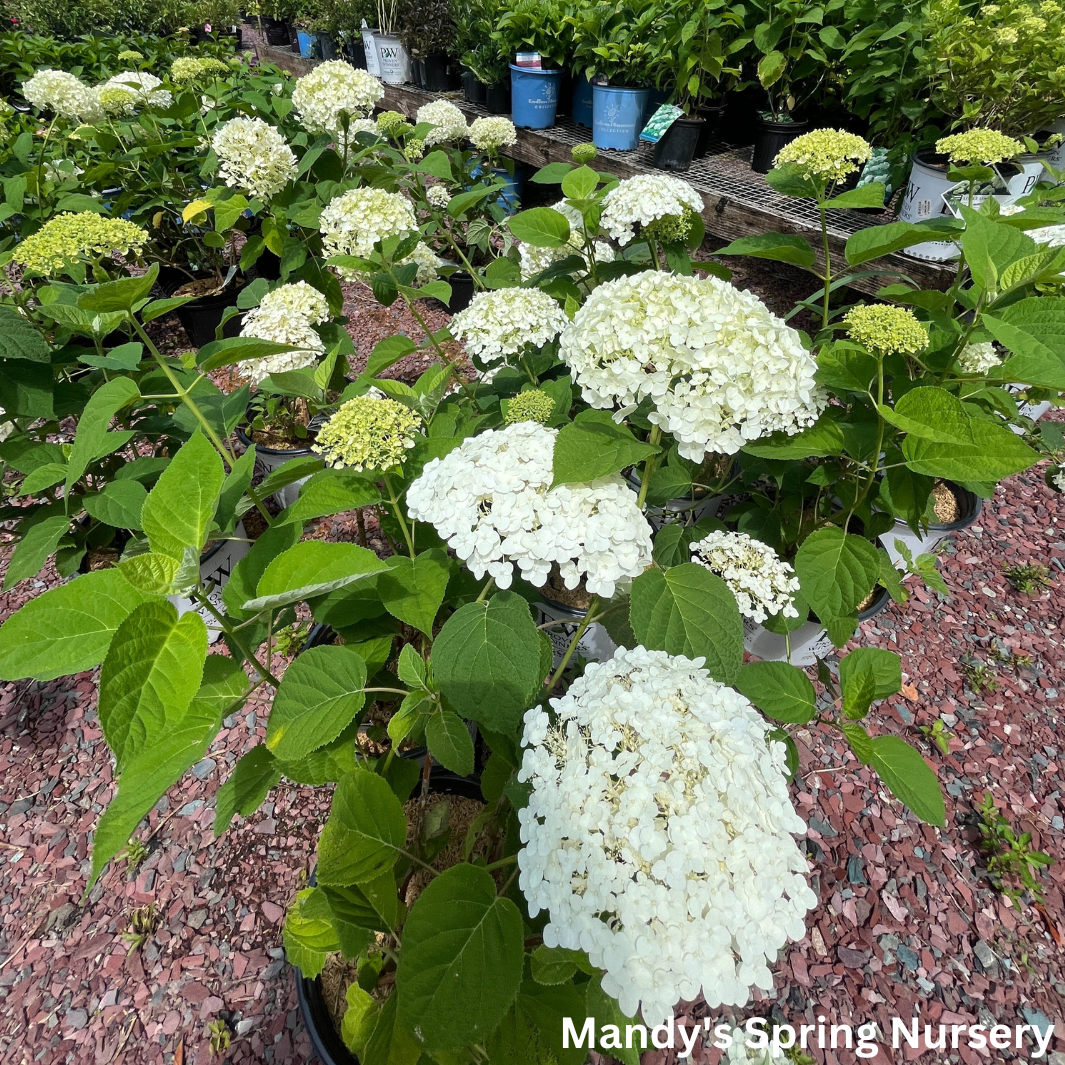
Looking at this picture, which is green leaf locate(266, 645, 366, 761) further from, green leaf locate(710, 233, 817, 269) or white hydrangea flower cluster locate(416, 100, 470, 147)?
white hydrangea flower cluster locate(416, 100, 470, 147)

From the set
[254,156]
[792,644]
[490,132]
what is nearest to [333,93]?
[254,156]

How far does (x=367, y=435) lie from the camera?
1.21m

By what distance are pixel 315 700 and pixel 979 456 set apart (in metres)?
1.45

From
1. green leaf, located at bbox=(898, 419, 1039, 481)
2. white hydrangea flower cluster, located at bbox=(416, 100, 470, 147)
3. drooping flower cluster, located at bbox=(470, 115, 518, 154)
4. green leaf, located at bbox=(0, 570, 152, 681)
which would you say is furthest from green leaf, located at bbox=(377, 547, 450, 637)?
white hydrangea flower cluster, located at bbox=(416, 100, 470, 147)

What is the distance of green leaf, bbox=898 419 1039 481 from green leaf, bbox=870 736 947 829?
0.59 metres

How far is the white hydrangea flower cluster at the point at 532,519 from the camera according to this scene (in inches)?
44.1

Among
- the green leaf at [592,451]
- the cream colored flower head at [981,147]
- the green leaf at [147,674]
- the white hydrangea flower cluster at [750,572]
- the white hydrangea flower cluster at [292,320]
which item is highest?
the cream colored flower head at [981,147]

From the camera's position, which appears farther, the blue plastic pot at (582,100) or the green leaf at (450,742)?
the blue plastic pot at (582,100)

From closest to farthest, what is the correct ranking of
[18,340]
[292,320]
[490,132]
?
[18,340]
[292,320]
[490,132]

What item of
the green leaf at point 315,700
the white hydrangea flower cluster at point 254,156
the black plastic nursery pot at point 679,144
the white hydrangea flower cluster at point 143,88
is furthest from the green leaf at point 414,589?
the black plastic nursery pot at point 679,144

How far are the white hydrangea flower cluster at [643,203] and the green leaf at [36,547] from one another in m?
1.90

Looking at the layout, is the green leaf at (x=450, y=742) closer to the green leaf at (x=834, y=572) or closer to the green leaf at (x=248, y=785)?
the green leaf at (x=248, y=785)

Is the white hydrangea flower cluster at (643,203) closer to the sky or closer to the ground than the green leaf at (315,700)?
closer to the sky

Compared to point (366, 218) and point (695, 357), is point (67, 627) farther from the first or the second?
point (366, 218)
